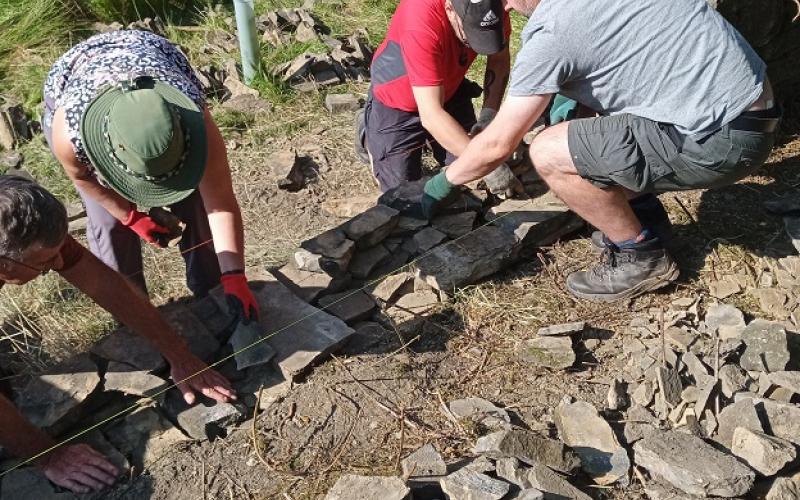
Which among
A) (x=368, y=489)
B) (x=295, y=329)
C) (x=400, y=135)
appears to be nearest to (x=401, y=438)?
(x=368, y=489)

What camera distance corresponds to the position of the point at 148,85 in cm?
302

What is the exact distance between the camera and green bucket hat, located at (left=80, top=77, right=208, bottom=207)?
2.76 m

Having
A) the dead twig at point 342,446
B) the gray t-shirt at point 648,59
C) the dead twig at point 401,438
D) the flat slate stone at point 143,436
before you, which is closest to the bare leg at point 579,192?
the gray t-shirt at point 648,59

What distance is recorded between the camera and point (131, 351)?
3.35m

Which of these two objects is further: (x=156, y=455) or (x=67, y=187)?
(x=67, y=187)

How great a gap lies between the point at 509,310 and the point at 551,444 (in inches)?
38.1

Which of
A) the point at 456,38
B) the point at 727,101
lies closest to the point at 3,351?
the point at 456,38

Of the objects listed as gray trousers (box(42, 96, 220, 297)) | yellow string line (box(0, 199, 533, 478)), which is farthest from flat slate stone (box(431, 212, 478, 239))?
gray trousers (box(42, 96, 220, 297))

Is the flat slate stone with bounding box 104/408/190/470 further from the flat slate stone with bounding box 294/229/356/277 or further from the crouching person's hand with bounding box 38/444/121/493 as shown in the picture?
the flat slate stone with bounding box 294/229/356/277

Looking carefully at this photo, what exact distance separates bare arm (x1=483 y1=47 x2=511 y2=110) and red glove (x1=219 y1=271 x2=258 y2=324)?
186 centimetres

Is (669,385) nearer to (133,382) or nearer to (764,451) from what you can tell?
(764,451)

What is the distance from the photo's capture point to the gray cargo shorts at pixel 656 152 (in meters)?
3.36

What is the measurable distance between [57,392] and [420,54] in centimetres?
213

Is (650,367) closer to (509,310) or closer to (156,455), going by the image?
(509,310)
